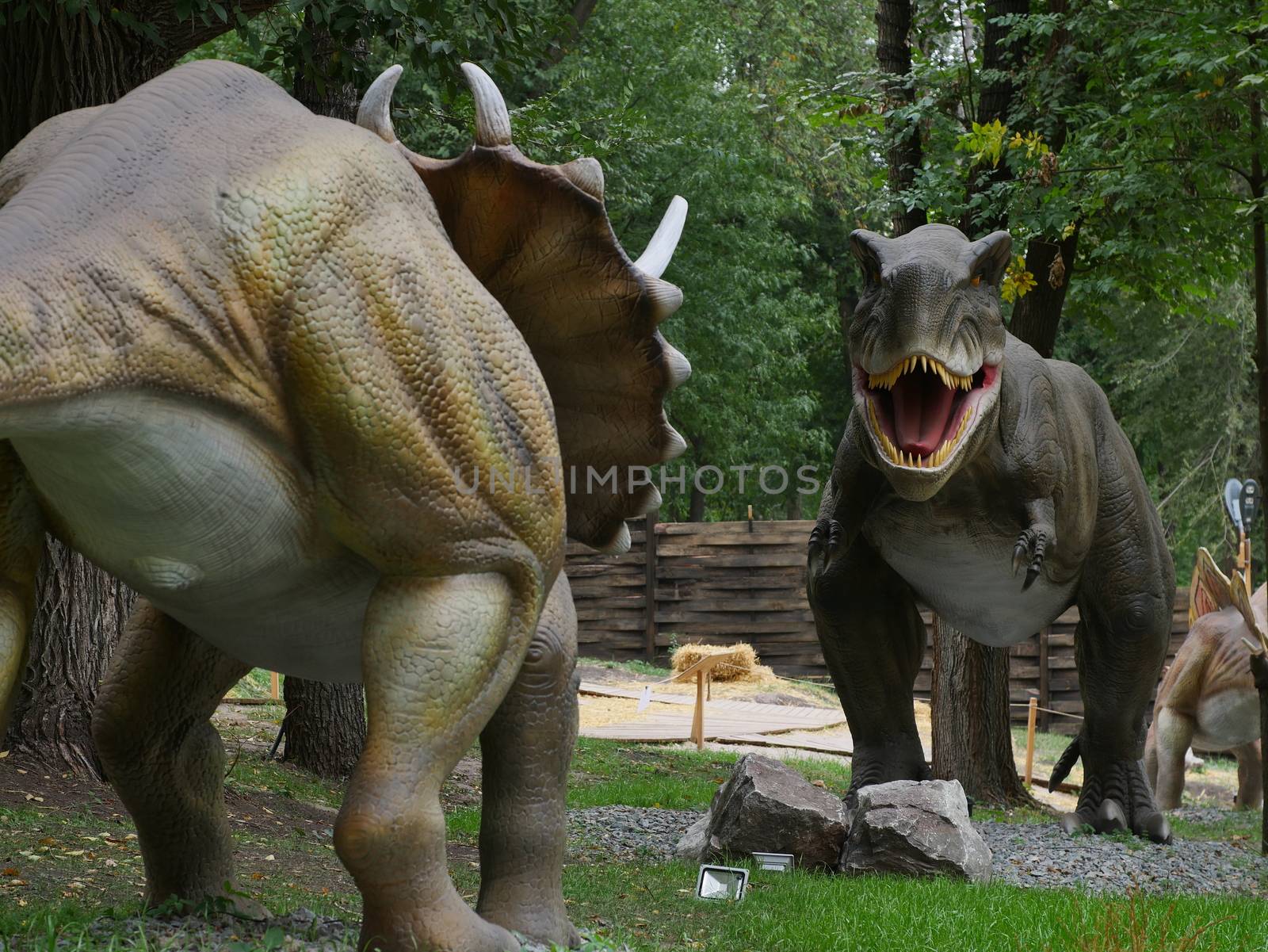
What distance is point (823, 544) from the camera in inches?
234

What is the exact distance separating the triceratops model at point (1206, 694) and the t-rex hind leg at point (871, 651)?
3320 millimetres

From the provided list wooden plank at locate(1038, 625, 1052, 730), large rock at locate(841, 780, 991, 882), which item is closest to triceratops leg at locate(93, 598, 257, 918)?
large rock at locate(841, 780, 991, 882)

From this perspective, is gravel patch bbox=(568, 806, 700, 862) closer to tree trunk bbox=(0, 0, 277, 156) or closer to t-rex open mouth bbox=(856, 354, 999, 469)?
t-rex open mouth bbox=(856, 354, 999, 469)

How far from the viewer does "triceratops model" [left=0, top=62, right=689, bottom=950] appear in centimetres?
230

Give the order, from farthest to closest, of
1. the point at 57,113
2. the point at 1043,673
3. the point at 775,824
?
the point at 1043,673
the point at 775,824
the point at 57,113

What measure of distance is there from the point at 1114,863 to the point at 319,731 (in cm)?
381

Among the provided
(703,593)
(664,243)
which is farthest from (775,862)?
(703,593)

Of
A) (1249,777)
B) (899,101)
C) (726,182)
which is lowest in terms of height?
A: (1249,777)

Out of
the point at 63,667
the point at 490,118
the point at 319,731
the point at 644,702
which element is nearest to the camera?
the point at 490,118

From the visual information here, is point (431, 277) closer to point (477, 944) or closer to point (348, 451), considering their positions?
point (348, 451)

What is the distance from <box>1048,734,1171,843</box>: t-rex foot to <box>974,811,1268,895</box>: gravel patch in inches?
2.7

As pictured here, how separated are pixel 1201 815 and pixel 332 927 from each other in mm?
7884

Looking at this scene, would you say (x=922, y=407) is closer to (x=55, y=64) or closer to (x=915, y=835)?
(x=915, y=835)

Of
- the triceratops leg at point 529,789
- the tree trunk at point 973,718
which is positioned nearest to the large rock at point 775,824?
the tree trunk at point 973,718
